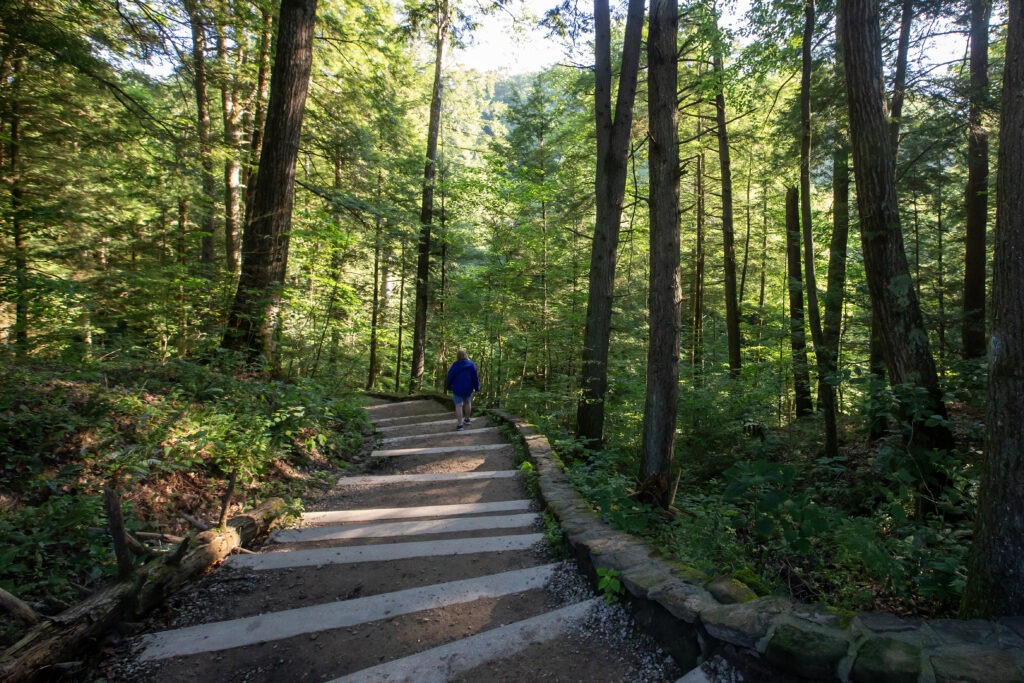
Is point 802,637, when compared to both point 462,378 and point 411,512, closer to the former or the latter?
point 411,512

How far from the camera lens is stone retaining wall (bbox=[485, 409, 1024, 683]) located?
1.90 metres

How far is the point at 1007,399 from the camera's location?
8.68 ft

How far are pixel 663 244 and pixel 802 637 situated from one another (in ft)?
15.3

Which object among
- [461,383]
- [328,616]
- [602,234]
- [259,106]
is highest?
[259,106]

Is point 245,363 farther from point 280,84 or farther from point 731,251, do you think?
point 731,251

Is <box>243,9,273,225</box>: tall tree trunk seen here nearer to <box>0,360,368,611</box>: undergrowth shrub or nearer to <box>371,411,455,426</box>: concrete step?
<box>371,411,455,426</box>: concrete step

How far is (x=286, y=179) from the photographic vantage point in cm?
775

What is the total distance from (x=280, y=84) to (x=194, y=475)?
6159mm

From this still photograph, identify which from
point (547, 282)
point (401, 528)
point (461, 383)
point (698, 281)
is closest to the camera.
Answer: point (401, 528)

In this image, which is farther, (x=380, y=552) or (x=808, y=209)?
(x=808, y=209)

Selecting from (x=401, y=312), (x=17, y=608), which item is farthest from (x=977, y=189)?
(x=401, y=312)

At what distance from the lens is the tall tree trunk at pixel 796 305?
11009mm

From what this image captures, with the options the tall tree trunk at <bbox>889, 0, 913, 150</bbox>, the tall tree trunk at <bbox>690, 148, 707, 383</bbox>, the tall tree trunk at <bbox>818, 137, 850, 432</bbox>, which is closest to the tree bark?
the tall tree trunk at <bbox>889, 0, 913, 150</bbox>

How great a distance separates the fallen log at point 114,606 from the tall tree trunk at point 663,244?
15.0ft
